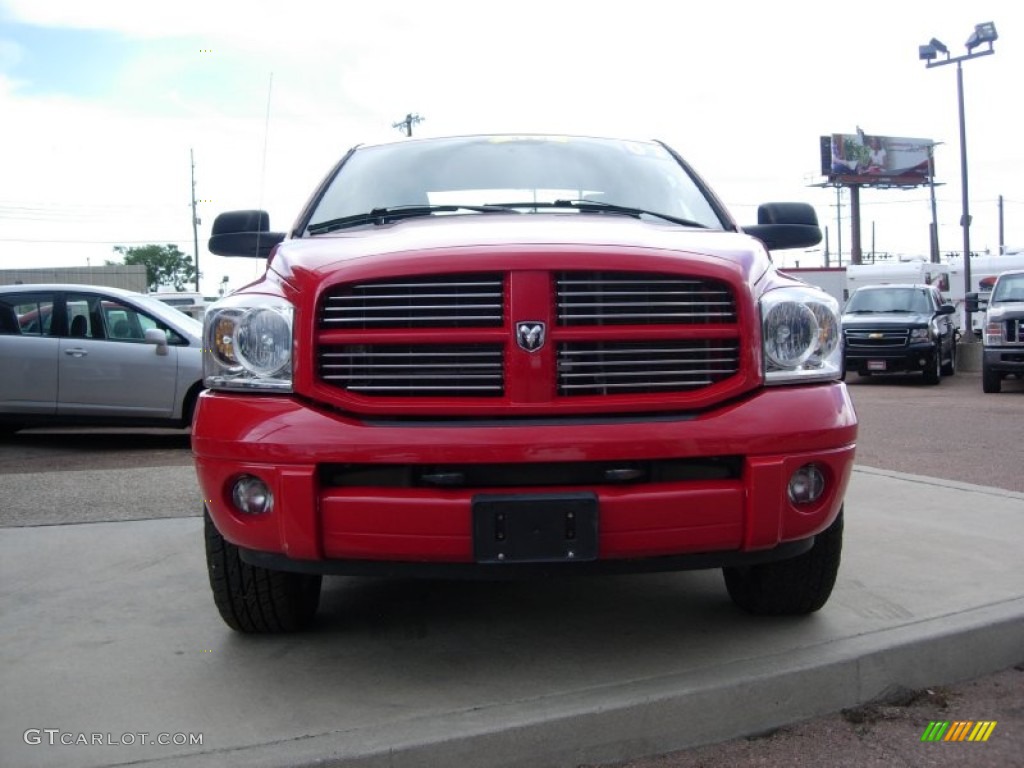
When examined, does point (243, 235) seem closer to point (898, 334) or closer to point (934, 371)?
point (898, 334)

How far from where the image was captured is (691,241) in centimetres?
321

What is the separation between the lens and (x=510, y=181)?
4.20 metres

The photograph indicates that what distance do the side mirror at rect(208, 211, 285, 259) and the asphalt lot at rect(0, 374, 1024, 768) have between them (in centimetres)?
161

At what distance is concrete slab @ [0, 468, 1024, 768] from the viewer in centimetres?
274

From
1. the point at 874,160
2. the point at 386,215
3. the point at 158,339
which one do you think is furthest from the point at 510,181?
the point at 874,160

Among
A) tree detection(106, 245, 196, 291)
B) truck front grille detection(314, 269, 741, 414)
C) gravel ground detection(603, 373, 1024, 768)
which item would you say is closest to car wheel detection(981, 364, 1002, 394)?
gravel ground detection(603, 373, 1024, 768)

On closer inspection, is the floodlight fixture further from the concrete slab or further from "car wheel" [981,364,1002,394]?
the concrete slab

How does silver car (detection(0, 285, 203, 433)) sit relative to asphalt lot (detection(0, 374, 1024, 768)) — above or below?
above

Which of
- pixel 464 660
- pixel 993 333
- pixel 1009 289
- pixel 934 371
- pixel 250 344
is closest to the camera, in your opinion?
pixel 250 344

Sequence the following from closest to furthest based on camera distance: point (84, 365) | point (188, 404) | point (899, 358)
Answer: point (84, 365) < point (188, 404) < point (899, 358)

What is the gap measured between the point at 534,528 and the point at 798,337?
3.33 feet

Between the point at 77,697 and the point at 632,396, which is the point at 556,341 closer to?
the point at 632,396

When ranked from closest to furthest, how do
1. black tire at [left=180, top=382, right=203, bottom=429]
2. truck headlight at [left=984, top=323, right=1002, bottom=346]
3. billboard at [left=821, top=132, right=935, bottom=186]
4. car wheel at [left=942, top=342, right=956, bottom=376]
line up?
black tire at [left=180, top=382, right=203, bottom=429] < truck headlight at [left=984, top=323, right=1002, bottom=346] < car wheel at [left=942, top=342, right=956, bottom=376] < billboard at [left=821, top=132, right=935, bottom=186]

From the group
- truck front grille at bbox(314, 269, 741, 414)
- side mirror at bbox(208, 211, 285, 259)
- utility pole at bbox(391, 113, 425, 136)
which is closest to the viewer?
truck front grille at bbox(314, 269, 741, 414)
